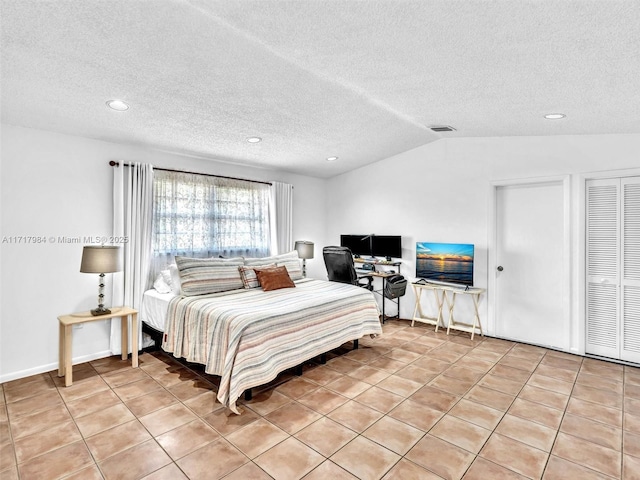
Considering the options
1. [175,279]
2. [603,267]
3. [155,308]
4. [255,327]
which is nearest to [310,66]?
[255,327]

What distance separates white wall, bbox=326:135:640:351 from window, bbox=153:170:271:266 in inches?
65.3

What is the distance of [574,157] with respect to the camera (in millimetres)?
3781

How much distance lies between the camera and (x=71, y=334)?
323cm

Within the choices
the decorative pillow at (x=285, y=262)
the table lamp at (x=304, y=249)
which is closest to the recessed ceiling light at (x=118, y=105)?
the decorative pillow at (x=285, y=262)

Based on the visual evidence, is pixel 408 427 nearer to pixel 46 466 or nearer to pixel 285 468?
pixel 285 468

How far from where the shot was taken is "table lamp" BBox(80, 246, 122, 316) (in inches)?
124

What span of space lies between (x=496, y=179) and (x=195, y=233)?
3939 millimetres

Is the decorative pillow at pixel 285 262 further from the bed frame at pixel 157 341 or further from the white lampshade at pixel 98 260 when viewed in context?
the white lampshade at pixel 98 260

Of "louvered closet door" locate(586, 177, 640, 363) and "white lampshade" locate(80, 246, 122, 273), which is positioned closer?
"white lampshade" locate(80, 246, 122, 273)

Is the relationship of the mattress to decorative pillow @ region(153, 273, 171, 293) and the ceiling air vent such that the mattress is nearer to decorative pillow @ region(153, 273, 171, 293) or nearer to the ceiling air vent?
A: decorative pillow @ region(153, 273, 171, 293)

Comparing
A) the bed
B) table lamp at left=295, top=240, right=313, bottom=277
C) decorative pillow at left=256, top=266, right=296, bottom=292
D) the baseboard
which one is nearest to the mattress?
the bed

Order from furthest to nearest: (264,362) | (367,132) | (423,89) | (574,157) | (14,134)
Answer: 1. (367,132)
2. (574,157)
3. (14,134)
4. (423,89)
5. (264,362)

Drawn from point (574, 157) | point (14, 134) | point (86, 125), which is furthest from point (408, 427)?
point (14, 134)

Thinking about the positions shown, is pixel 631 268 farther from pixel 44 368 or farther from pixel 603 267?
pixel 44 368
